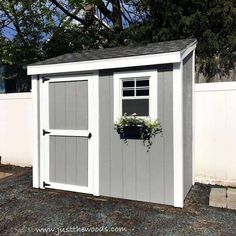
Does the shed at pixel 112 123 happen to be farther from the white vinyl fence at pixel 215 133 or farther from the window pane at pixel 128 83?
the white vinyl fence at pixel 215 133

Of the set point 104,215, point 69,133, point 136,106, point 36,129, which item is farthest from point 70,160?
point 136,106

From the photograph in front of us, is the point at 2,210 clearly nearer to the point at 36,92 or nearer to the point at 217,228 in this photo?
the point at 36,92

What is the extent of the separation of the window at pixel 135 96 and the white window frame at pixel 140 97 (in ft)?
0.16

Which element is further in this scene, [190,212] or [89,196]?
[89,196]

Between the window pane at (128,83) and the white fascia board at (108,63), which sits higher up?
the white fascia board at (108,63)

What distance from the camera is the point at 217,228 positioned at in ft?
12.2

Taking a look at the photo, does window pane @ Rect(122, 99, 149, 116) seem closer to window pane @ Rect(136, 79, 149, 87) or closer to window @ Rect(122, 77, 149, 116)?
window @ Rect(122, 77, 149, 116)

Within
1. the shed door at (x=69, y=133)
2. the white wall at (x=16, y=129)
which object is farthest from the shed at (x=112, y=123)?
the white wall at (x=16, y=129)

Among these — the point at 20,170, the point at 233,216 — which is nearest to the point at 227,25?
the point at 233,216

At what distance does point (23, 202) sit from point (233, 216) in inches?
123

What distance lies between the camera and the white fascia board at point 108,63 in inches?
170

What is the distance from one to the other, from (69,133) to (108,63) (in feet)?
4.63

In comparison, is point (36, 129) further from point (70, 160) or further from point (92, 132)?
point (92, 132)

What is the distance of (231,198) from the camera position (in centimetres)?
471
